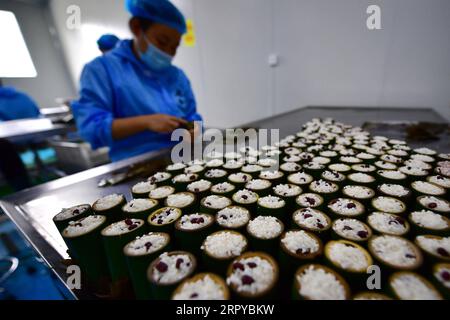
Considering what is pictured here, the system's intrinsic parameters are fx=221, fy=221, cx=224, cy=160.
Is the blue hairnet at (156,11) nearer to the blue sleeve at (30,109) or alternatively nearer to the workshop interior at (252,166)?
the workshop interior at (252,166)

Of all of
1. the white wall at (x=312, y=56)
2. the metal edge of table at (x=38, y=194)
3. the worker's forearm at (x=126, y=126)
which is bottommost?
the metal edge of table at (x=38, y=194)

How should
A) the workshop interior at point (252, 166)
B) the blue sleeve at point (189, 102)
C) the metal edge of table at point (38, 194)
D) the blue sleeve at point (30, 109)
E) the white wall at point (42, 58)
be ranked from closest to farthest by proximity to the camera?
the workshop interior at point (252, 166), the metal edge of table at point (38, 194), the blue sleeve at point (189, 102), the blue sleeve at point (30, 109), the white wall at point (42, 58)

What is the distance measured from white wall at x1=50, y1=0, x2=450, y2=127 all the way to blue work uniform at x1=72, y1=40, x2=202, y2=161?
2.10m

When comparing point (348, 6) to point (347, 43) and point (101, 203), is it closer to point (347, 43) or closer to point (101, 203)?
point (347, 43)

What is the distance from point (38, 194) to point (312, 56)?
11.9ft

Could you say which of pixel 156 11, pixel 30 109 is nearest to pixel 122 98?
pixel 156 11

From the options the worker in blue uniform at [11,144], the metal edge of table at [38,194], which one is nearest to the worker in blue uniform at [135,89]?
the metal edge of table at [38,194]

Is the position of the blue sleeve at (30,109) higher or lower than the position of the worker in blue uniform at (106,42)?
lower

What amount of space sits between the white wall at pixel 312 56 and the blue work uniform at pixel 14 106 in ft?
11.0

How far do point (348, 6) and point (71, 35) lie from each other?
9.35m

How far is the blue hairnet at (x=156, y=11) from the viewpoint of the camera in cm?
177
